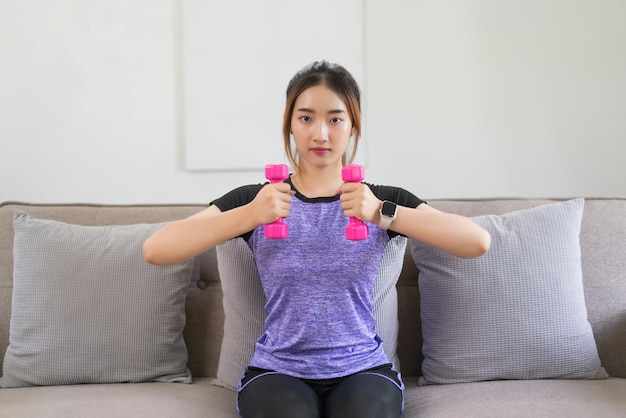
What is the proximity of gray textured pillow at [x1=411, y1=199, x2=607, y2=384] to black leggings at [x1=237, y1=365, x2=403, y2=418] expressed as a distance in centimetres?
36

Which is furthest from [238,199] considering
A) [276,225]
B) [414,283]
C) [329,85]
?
[414,283]

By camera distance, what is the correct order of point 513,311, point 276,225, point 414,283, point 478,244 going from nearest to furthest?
point 276,225 → point 478,244 → point 513,311 → point 414,283

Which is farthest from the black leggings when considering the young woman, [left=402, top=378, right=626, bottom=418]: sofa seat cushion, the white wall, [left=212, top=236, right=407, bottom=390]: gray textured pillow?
the white wall

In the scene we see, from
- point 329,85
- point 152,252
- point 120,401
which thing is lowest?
point 120,401

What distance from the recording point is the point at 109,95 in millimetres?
3727

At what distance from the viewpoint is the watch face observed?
180 cm

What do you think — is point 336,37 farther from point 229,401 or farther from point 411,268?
point 229,401

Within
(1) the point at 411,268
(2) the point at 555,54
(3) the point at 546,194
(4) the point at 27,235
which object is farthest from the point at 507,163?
(4) the point at 27,235

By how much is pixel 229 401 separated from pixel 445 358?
60 centimetres

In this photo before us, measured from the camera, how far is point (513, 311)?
2.12 meters

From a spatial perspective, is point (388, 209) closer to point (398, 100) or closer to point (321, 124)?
point (321, 124)

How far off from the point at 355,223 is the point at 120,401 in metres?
0.77

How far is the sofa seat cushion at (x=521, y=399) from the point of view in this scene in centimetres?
182

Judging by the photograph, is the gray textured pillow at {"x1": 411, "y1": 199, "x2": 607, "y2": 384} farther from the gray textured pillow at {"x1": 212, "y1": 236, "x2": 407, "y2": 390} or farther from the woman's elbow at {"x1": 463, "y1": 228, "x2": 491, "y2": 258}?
the woman's elbow at {"x1": 463, "y1": 228, "x2": 491, "y2": 258}
